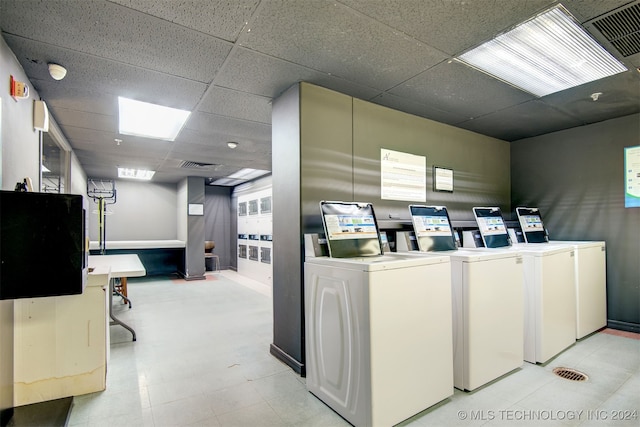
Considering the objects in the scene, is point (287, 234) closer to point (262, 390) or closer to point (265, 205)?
point (262, 390)

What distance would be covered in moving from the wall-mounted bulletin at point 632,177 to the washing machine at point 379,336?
9.83 feet

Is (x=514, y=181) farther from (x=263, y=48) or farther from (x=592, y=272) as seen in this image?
(x=263, y=48)

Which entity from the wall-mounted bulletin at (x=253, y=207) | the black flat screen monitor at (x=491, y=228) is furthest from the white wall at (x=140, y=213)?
the black flat screen monitor at (x=491, y=228)

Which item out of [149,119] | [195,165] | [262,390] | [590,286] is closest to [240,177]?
[195,165]

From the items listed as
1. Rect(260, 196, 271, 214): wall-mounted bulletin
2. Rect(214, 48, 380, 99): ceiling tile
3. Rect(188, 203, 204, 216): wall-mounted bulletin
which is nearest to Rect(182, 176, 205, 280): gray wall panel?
Rect(188, 203, 204, 216): wall-mounted bulletin

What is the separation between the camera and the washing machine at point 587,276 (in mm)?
3227

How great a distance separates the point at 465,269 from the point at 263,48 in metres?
2.12

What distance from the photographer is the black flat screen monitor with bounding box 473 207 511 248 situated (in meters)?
3.20

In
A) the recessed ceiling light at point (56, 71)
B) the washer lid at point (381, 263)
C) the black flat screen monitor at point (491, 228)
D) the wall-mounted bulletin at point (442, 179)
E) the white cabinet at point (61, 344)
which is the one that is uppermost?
the recessed ceiling light at point (56, 71)

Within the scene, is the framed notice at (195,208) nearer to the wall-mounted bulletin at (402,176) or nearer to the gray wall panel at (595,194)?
the wall-mounted bulletin at (402,176)

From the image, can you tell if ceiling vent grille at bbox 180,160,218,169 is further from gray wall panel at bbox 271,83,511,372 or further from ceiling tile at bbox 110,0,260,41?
ceiling tile at bbox 110,0,260,41

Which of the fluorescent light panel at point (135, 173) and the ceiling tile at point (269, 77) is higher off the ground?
the ceiling tile at point (269, 77)

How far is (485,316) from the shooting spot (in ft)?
7.55

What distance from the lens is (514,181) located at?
177 inches
